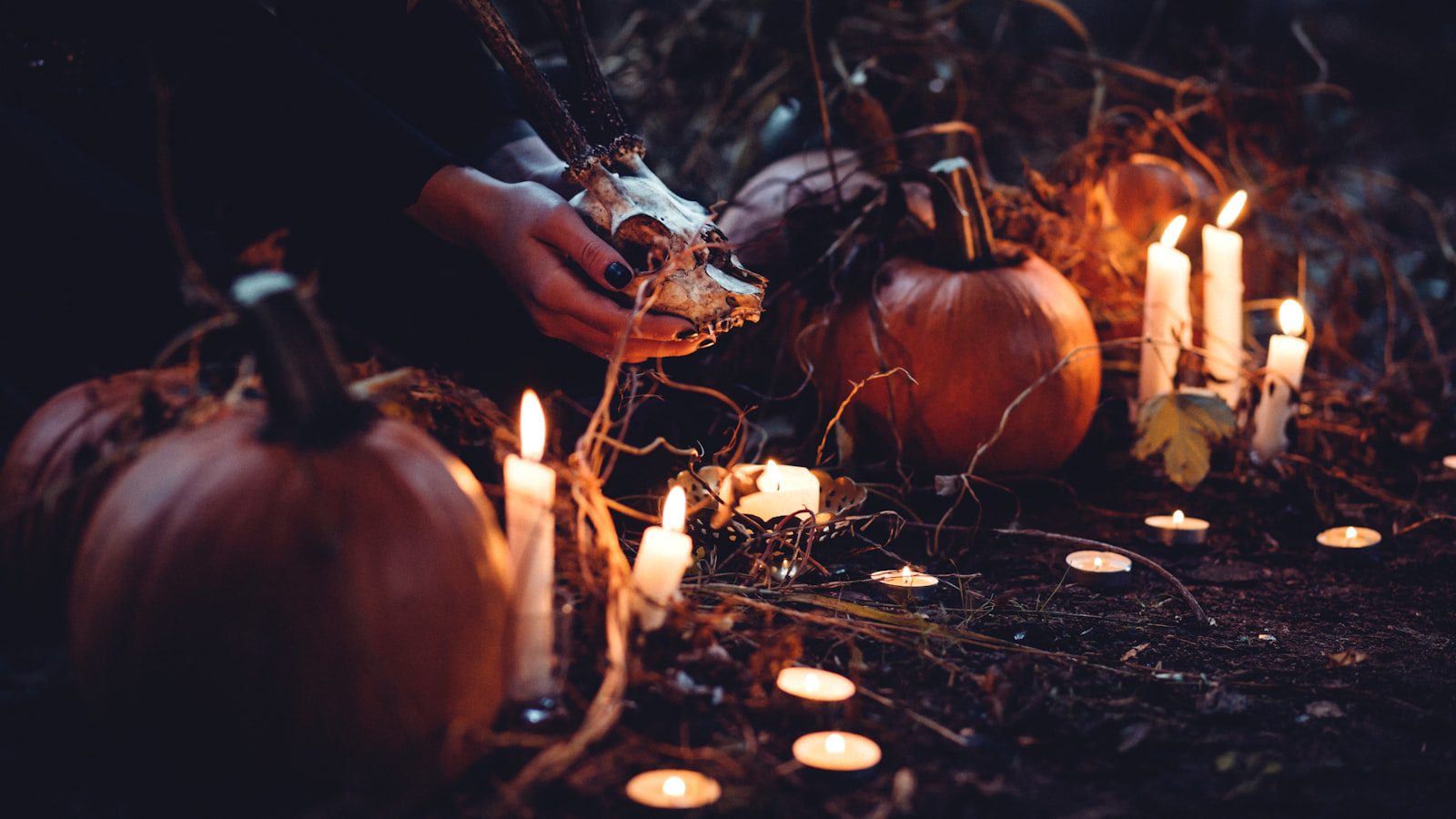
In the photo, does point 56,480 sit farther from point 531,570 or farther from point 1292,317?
point 1292,317

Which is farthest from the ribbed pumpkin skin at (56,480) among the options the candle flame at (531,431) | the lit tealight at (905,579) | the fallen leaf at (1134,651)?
the fallen leaf at (1134,651)

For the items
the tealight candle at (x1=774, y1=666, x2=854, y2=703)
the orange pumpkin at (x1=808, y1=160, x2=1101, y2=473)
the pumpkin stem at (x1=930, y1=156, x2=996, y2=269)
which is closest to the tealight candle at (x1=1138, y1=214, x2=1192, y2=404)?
the orange pumpkin at (x1=808, y1=160, x2=1101, y2=473)

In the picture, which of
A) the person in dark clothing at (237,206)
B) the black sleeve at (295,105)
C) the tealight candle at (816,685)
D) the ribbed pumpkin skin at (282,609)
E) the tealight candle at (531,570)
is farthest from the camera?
the black sleeve at (295,105)

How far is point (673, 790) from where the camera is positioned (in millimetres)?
821

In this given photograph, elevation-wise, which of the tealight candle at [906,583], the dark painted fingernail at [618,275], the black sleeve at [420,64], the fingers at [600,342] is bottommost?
the tealight candle at [906,583]

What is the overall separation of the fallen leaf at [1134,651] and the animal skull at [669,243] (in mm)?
585

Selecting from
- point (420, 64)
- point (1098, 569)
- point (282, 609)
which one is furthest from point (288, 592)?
point (420, 64)

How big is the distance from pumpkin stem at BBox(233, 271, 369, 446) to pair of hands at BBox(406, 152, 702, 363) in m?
0.52

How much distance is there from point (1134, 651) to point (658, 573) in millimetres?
561

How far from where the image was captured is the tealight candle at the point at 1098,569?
1.35 metres

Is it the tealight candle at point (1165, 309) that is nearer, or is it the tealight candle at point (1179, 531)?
the tealight candle at point (1179, 531)

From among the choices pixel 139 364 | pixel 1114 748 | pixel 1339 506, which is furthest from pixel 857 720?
pixel 1339 506

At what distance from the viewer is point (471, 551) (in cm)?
79

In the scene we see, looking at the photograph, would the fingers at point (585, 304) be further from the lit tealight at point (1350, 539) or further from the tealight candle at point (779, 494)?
the lit tealight at point (1350, 539)
